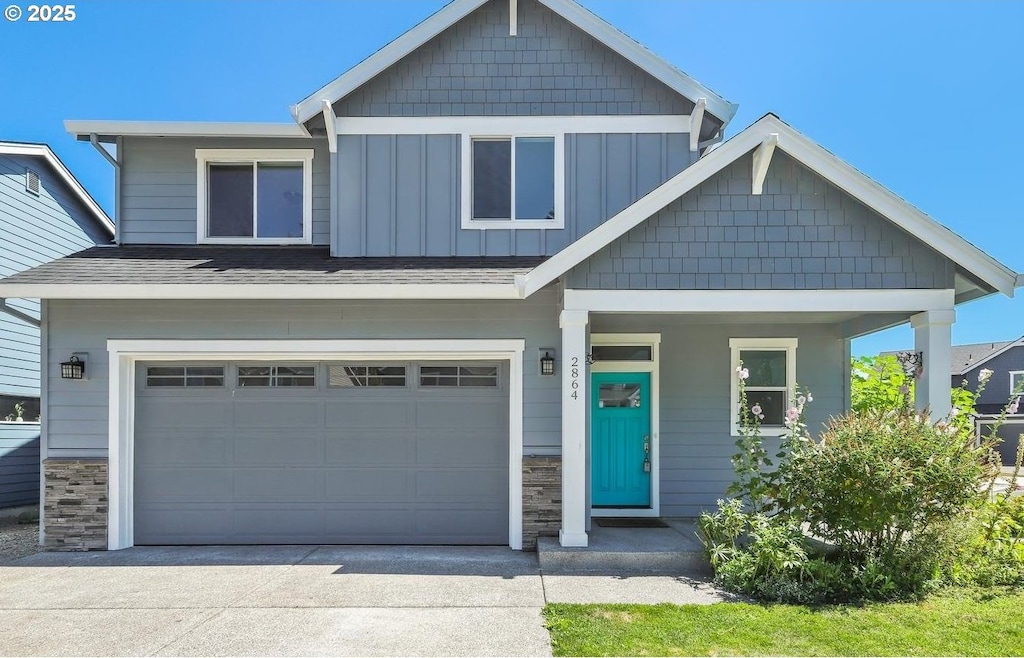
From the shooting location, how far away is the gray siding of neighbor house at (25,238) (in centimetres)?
1105

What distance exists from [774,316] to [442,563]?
185 inches

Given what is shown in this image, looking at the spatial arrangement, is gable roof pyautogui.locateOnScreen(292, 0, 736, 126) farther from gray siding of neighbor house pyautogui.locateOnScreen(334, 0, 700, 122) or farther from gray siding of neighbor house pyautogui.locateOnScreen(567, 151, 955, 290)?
gray siding of neighbor house pyautogui.locateOnScreen(567, 151, 955, 290)

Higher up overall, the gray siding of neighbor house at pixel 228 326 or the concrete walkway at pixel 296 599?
the gray siding of neighbor house at pixel 228 326

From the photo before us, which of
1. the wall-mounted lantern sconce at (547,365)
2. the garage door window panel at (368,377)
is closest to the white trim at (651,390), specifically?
the wall-mounted lantern sconce at (547,365)

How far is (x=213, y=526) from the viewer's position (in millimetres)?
7578

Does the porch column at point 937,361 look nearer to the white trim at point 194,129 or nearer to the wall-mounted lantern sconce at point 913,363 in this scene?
the wall-mounted lantern sconce at point 913,363

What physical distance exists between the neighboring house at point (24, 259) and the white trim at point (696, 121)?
10213 millimetres

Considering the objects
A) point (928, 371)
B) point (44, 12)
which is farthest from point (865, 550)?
point (44, 12)

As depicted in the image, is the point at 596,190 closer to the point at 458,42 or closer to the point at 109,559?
the point at 458,42

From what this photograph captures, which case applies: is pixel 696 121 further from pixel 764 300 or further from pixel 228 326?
pixel 228 326

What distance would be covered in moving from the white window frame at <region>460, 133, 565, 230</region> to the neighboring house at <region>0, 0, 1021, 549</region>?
0.04 metres

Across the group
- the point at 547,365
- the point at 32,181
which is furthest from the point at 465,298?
the point at 32,181

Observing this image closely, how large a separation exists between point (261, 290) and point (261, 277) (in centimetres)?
29

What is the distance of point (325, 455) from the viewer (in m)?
7.60
